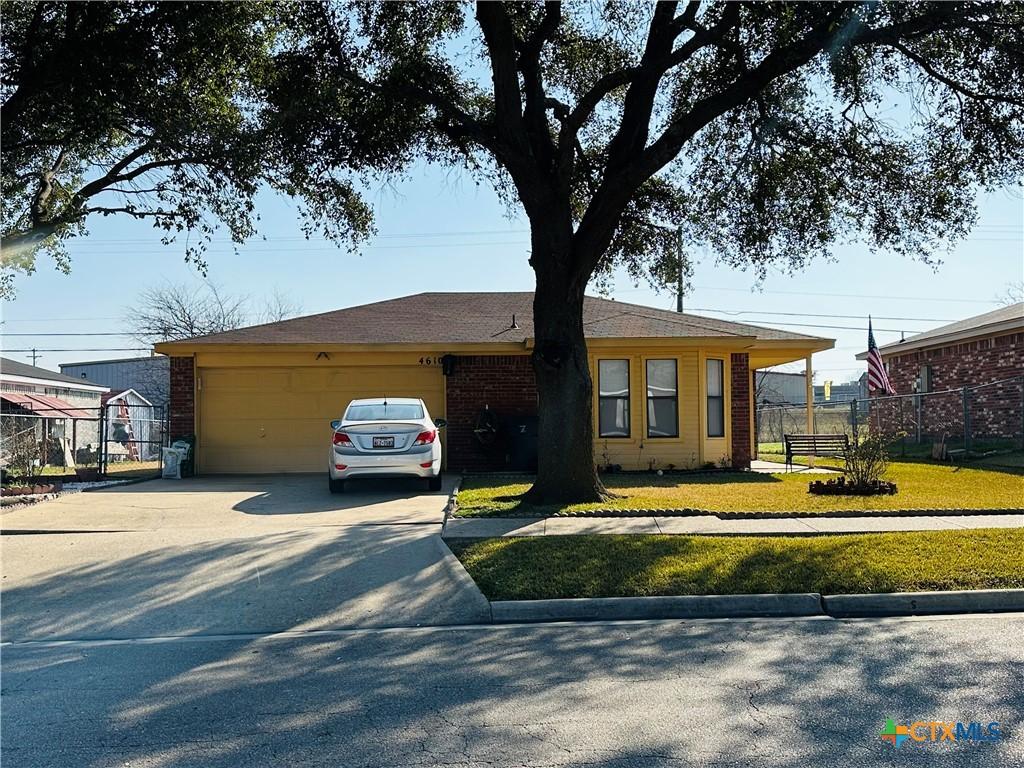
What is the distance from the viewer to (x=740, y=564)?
24.8ft

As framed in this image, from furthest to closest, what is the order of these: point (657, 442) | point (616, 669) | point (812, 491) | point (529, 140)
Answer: point (657, 442), point (812, 491), point (529, 140), point (616, 669)

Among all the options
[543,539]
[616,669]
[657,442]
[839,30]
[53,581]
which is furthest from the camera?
[657,442]

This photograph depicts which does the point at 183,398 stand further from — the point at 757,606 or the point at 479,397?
the point at 757,606

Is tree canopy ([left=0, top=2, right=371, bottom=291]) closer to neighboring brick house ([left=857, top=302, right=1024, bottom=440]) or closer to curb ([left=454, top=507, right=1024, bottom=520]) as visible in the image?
curb ([left=454, top=507, right=1024, bottom=520])

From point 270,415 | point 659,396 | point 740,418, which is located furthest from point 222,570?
point 740,418

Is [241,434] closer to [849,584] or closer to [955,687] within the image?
[849,584]

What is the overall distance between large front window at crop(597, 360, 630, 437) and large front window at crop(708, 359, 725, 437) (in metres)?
1.76

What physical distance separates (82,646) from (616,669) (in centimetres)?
389

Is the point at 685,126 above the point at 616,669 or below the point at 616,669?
above

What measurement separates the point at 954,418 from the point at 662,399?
1246cm

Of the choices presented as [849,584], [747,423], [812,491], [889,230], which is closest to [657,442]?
[747,423]

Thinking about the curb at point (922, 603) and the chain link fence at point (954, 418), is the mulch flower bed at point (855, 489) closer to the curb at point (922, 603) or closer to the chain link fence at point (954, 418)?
the chain link fence at point (954, 418)

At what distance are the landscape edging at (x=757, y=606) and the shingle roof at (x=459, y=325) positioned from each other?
10.1 m

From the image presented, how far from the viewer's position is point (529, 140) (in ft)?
37.1
